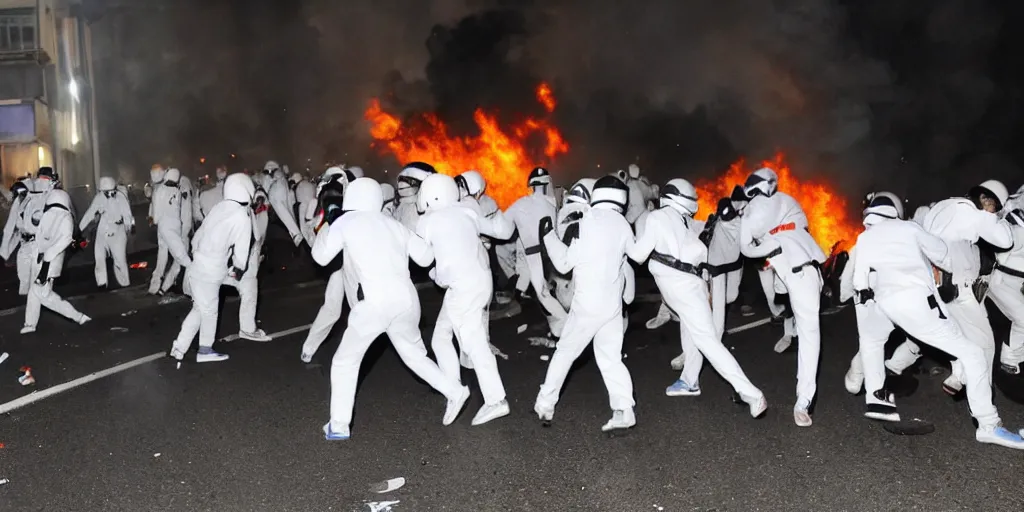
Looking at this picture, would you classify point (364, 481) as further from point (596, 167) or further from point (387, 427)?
point (596, 167)

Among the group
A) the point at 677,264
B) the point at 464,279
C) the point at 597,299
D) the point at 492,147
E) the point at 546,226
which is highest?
the point at 492,147

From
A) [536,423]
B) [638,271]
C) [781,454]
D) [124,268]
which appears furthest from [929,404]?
[124,268]

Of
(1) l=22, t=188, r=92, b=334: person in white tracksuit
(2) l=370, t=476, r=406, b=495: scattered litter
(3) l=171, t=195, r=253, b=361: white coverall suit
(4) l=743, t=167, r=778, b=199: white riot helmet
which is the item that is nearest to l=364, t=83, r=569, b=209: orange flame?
(1) l=22, t=188, r=92, b=334: person in white tracksuit

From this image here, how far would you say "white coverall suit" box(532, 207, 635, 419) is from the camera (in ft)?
17.7

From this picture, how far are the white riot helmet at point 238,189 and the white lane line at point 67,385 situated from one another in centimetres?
168

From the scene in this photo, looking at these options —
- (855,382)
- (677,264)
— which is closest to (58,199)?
(677,264)

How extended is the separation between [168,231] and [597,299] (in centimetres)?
717

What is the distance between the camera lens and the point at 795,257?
223 inches

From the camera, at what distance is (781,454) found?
→ 16.3ft

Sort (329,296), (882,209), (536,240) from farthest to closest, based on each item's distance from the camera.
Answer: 1. (536,240)
2. (329,296)
3. (882,209)

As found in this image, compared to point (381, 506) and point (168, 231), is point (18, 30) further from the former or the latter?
point (381, 506)

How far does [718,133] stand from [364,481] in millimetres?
20059

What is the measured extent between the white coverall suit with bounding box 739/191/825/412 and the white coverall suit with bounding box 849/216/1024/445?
33 centimetres

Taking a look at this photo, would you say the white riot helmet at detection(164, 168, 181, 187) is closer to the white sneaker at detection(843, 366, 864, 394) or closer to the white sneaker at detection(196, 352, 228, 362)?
the white sneaker at detection(196, 352, 228, 362)
